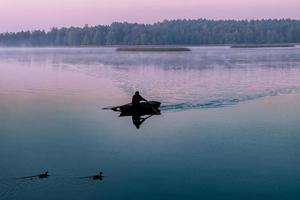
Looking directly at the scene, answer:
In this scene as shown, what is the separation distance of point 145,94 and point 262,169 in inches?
744

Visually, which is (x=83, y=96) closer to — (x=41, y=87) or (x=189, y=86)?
(x=41, y=87)

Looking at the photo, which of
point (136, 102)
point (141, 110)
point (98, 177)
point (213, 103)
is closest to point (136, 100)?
point (136, 102)

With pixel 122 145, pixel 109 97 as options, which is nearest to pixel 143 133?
pixel 122 145

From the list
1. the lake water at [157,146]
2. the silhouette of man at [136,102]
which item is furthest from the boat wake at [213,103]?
the silhouette of man at [136,102]

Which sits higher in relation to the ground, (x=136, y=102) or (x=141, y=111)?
(x=136, y=102)

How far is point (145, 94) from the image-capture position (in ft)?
108

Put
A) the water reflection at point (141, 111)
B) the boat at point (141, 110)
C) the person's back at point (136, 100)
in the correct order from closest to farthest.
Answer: the person's back at point (136, 100), the water reflection at point (141, 111), the boat at point (141, 110)

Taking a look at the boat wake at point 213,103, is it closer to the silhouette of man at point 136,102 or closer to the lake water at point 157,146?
the lake water at point 157,146

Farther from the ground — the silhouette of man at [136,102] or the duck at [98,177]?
the silhouette of man at [136,102]

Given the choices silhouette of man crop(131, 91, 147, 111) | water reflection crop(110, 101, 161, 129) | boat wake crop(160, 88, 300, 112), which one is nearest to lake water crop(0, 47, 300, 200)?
boat wake crop(160, 88, 300, 112)

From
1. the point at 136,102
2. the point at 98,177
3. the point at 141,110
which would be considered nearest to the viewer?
the point at 98,177

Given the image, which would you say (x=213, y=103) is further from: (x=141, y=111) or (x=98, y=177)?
(x=98, y=177)

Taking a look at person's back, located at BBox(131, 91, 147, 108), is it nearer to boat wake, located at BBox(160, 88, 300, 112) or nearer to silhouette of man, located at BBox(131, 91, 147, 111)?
silhouette of man, located at BBox(131, 91, 147, 111)

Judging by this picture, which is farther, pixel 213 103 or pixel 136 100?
pixel 213 103
